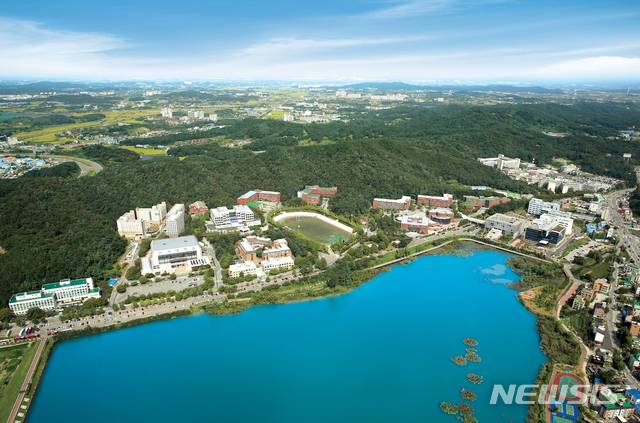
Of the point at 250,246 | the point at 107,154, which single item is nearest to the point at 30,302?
the point at 250,246

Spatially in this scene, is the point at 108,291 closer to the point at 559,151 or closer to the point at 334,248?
the point at 334,248

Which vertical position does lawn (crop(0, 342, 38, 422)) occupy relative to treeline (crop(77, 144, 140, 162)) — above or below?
below

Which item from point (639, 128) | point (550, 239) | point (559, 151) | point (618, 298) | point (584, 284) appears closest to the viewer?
point (618, 298)

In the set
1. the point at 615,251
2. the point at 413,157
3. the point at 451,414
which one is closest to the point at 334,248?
the point at 451,414

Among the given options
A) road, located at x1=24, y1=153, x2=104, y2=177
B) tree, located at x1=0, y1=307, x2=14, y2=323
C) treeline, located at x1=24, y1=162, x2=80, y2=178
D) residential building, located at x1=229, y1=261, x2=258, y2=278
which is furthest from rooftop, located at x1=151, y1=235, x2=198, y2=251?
road, located at x1=24, y1=153, x2=104, y2=177

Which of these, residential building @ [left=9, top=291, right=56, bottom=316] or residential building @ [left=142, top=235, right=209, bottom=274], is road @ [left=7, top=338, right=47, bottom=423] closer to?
residential building @ [left=9, top=291, right=56, bottom=316]

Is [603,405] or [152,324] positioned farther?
[152,324]
